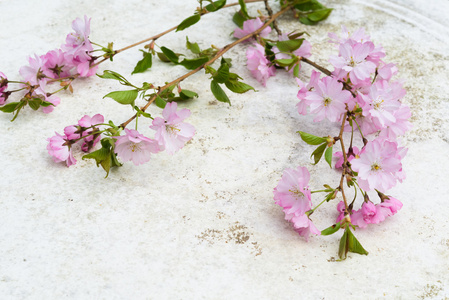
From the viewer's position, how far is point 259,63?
145 centimetres

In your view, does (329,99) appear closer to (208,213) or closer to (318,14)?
(208,213)

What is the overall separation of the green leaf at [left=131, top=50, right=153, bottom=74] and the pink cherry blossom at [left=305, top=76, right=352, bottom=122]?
504 mm

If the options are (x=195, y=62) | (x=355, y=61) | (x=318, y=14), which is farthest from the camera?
(x=318, y=14)

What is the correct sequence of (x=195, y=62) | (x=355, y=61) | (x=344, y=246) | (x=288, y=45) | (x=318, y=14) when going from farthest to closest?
(x=318, y=14)
(x=288, y=45)
(x=195, y=62)
(x=355, y=61)
(x=344, y=246)

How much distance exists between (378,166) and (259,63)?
0.55m

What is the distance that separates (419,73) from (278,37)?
1.46 feet

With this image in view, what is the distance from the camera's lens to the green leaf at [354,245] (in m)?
0.97

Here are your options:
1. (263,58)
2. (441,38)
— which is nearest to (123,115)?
(263,58)

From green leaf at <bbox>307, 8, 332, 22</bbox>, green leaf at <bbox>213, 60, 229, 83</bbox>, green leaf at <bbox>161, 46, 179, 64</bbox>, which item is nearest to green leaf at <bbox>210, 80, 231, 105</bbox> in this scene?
green leaf at <bbox>213, 60, 229, 83</bbox>

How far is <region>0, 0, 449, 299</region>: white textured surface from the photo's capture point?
0.95 meters

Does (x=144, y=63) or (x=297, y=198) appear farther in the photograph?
(x=144, y=63)

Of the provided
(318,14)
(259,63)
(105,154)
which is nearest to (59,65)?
(105,154)

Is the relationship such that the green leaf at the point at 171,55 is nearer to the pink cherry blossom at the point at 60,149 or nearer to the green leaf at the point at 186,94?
the green leaf at the point at 186,94

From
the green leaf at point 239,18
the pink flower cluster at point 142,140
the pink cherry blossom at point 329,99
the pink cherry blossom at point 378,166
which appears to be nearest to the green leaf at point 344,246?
the pink cherry blossom at point 378,166
